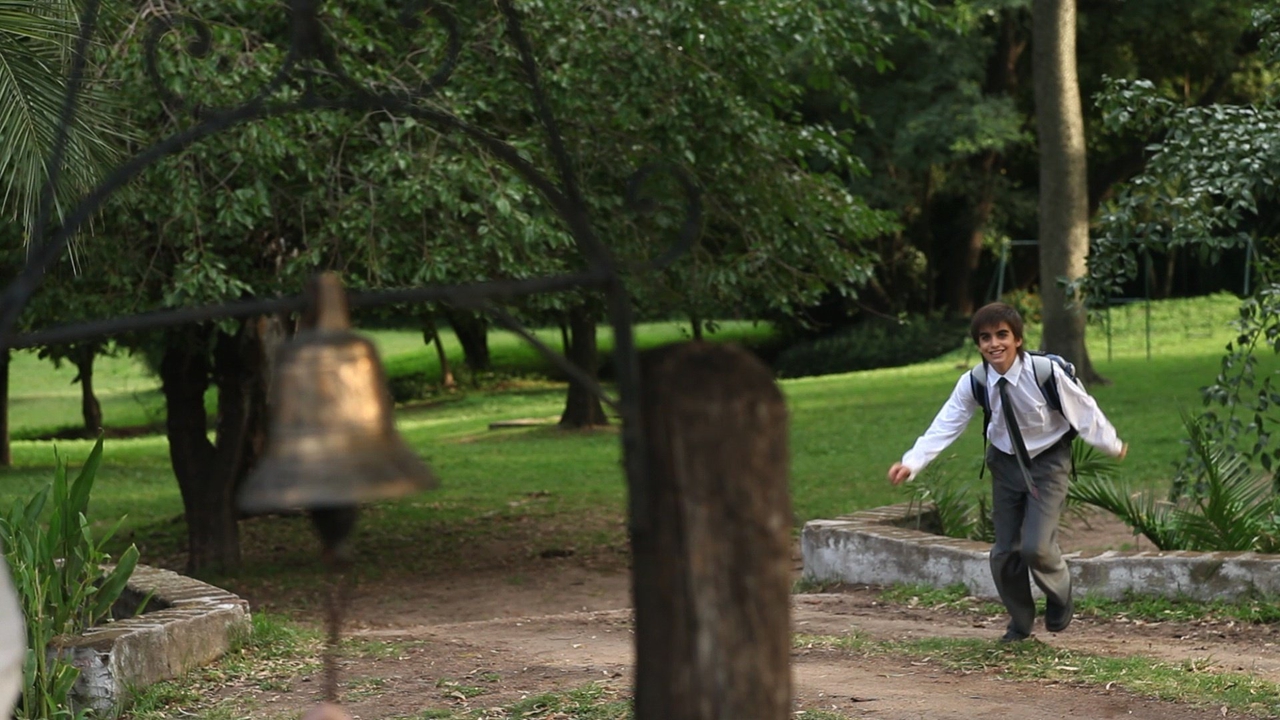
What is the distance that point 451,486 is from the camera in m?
17.5

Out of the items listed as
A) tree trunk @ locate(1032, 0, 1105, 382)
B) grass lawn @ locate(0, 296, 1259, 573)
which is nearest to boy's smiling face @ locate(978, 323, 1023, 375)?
grass lawn @ locate(0, 296, 1259, 573)

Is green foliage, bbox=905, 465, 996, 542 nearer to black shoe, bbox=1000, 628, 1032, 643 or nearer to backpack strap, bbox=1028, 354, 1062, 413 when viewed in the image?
black shoe, bbox=1000, 628, 1032, 643

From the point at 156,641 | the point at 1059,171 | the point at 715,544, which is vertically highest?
the point at 1059,171

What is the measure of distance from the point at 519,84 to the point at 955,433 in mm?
4817

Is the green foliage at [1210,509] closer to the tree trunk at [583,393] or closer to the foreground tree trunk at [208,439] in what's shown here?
the foreground tree trunk at [208,439]

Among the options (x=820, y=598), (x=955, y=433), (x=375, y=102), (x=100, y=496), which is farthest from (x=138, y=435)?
(x=375, y=102)

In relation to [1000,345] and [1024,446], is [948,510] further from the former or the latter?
[1000,345]

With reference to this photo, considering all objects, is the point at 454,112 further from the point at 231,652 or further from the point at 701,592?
the point at 701,592

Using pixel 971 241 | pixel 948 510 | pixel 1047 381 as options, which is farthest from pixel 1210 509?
pixel 971 241

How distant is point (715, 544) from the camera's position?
2.28 m

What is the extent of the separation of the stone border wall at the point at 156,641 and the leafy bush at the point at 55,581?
0.10 meters

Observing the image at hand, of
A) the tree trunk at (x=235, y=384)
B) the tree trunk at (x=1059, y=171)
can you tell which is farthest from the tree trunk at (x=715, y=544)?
the tree trunk at (x=1059, y=171)

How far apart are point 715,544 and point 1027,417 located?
4854 mm

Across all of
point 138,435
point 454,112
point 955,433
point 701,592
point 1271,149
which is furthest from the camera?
point 138,435
